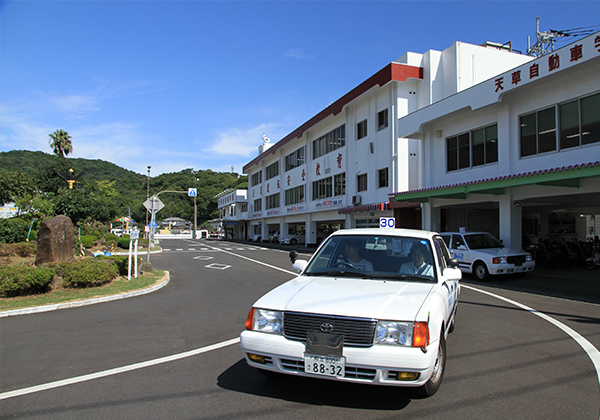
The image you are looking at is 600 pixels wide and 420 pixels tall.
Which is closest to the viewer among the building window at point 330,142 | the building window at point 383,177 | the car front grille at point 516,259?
the car front grille at point 516,259

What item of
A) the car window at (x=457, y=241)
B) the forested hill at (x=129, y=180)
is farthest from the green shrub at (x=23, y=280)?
the forested hill at (x=129, y=180)

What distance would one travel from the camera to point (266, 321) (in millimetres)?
3826

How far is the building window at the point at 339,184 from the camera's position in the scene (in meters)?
32.2

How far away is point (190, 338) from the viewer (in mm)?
6371

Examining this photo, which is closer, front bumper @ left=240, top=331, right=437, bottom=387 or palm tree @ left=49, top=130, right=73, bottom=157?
front bumper @ left=240, top=331, right=437, bottom=387

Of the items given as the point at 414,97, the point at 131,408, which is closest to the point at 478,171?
the point at 414,97

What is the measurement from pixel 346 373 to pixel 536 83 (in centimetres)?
1612

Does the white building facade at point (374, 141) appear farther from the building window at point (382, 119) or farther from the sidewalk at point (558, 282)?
the sidewalk at point (558, 282)

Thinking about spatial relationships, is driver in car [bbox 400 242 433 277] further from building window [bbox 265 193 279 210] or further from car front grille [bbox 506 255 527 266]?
building window [bbox 265 193 279 210]

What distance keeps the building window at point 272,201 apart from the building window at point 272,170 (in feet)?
9.00

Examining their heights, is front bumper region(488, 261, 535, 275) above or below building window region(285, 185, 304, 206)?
below

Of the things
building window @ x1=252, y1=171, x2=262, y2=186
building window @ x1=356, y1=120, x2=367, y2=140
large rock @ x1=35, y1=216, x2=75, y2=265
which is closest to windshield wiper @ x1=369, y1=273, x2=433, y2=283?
large rock @ x1=35, y1=216, x2=75, y2=265

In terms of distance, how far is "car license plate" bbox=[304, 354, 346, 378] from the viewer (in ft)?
11.2

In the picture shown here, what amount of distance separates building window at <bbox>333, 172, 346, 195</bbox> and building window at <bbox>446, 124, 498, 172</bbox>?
12302 millimetres
